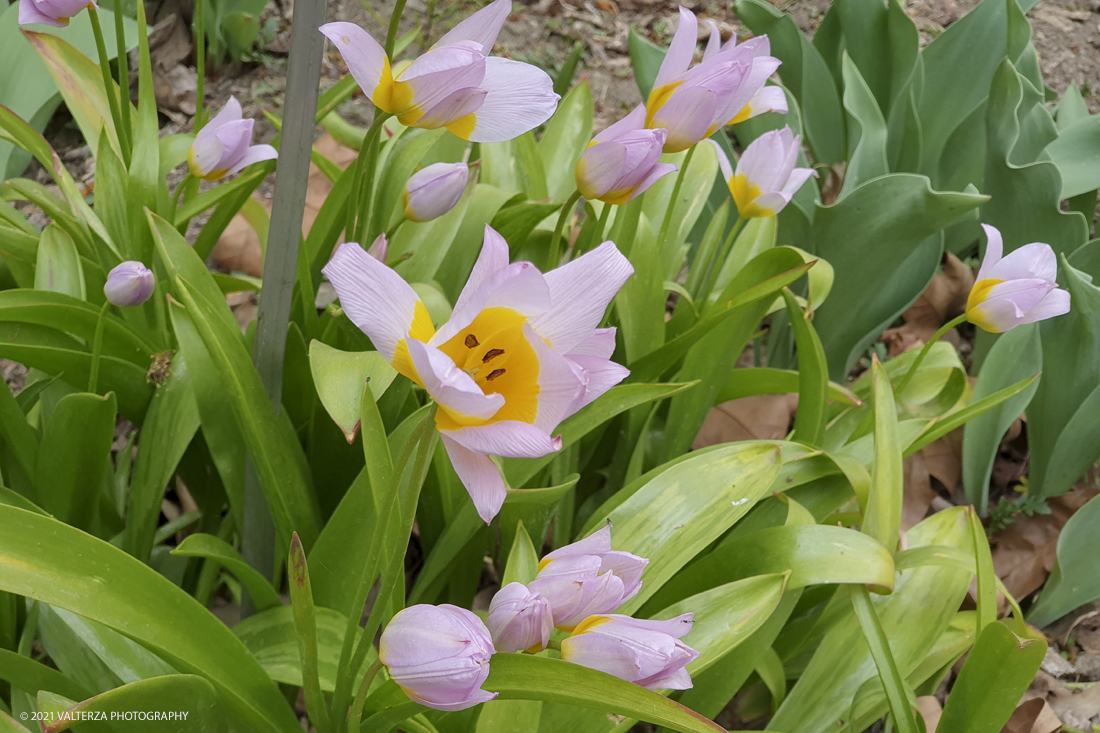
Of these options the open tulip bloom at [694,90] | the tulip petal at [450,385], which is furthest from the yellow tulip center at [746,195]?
the tulip petal at [450,385]

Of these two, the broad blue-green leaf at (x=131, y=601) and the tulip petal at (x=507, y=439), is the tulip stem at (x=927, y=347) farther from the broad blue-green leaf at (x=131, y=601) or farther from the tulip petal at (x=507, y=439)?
the broad blue-green leaf at (x=131, y=601)

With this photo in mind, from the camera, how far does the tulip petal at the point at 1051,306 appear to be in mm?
1090

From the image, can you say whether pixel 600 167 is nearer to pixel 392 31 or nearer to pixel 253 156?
pixel 392 31

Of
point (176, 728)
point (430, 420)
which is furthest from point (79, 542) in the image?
point (430, 420)

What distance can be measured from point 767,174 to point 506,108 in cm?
55

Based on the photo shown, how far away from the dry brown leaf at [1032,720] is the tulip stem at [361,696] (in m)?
1.03

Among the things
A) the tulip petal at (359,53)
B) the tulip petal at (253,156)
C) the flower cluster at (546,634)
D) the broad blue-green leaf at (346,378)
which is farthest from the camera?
the tulip petal at (253,156)

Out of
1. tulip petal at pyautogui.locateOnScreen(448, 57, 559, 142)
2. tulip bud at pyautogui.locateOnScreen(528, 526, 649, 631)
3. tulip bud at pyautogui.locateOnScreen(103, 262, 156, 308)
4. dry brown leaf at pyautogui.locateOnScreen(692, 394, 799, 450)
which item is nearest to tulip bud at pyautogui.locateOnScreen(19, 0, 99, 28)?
tulip bud at pyautogui.locateOnScreen(103, 262, 156, 308)

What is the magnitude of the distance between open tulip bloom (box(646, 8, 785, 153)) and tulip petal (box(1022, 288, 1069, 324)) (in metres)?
0.49

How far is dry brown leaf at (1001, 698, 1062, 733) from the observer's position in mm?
1241

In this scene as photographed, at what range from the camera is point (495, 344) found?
542 mm

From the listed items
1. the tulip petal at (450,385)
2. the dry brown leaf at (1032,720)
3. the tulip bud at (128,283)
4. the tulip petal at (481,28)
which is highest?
the tulip petal at (481,28)

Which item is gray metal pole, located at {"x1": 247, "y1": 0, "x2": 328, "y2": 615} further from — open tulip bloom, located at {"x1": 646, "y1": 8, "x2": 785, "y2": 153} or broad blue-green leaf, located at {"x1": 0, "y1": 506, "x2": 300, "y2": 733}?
open tulip bloom, located at {"x1": 646, "y1": 8, "x2": 785, "y2": 153}

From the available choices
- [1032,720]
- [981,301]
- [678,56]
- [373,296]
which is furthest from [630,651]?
[1032,720]
